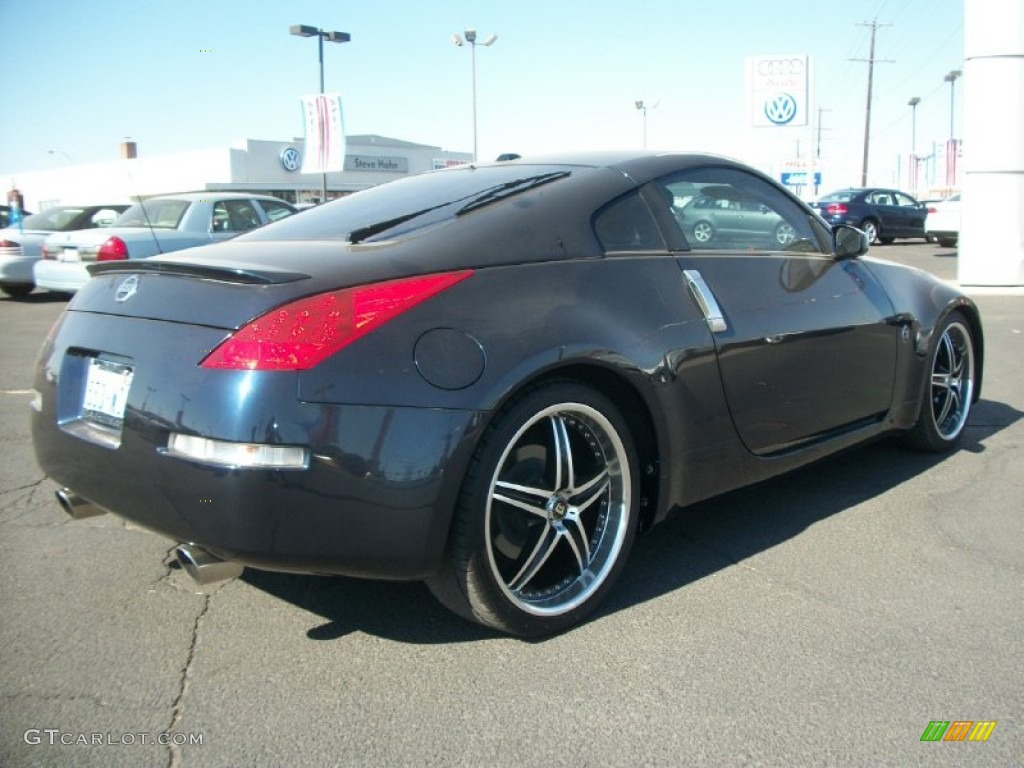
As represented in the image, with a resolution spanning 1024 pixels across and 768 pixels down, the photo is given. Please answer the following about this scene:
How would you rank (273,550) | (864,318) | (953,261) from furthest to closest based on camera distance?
(953,261) < (864,318) < (273,550)

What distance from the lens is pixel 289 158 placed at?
50500 millimetres

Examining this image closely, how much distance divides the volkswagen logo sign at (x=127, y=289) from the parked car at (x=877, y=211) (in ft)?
75.0

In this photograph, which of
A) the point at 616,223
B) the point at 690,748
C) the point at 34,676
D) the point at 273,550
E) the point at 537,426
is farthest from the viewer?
the point at 616,223

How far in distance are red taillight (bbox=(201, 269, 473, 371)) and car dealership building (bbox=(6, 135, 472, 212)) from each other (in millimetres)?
43824

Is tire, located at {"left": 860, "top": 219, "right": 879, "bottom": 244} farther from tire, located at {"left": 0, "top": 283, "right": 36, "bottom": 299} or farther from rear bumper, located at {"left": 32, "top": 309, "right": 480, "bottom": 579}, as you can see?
rear bumper, located at {"left": 32, "top": 309, "right": 480, "bottom": 579}

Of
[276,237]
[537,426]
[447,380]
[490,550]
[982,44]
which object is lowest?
[490,550]

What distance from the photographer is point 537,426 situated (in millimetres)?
2830

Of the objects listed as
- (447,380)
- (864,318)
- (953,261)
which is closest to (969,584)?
(864,318)

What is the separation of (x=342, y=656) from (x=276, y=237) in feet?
4.83

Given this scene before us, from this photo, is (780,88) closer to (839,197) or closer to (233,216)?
(839,197)

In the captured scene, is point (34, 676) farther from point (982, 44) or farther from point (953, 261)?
point (953, 261)

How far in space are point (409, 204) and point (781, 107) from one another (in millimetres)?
20508

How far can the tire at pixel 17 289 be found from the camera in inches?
527

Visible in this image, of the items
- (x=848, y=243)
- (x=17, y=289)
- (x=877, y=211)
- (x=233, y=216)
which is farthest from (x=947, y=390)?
(x=877, y=211)
